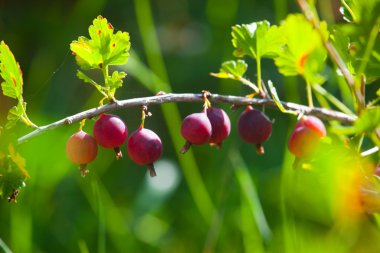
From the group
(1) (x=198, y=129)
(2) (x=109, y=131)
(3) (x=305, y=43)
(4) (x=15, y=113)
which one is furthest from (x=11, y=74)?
(3) (x=305, y=43)

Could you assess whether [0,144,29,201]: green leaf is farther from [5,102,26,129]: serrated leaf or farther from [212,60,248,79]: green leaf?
[212,60,248,79]: green leaf

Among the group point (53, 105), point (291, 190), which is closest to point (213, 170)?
point (291, 190)

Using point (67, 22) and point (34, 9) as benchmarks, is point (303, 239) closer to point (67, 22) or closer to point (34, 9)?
point (67, 22)

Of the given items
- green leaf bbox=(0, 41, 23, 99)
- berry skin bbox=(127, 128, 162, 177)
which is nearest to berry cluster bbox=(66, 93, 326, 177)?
berry skin bbox=(127, 128, 162, 177)

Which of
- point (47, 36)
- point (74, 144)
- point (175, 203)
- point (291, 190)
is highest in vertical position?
point (74, 144)

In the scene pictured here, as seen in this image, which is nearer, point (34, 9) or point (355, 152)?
point (355, 152)

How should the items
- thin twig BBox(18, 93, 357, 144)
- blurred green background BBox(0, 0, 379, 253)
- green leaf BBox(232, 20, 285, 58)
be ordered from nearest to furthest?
thin twig BBox(18, 93, 357, 144), green leaf BBox(232, 20, 285, 58), blurred green background BBox(0, 0, 379, 253)
